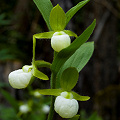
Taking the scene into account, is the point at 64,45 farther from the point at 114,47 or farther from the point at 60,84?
the point at 114,47

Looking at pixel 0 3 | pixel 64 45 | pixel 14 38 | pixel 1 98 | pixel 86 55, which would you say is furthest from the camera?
pixel 14 38

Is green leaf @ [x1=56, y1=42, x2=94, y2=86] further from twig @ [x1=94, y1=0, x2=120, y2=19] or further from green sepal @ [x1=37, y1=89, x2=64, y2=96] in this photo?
twig @ [x1=94, y1=0, x2=120, y2=19]

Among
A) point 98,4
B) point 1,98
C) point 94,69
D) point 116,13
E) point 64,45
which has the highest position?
point 64,45

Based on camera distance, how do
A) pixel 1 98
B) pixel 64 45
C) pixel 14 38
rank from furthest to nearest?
pixel 14 38 → pixel 1 98 → pixel 64 45

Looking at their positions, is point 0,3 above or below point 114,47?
above

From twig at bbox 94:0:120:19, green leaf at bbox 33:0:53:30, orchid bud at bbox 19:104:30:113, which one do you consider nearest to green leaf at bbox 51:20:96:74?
green leaf at bbox 33:0:53:30

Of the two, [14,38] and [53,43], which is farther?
[14,38]

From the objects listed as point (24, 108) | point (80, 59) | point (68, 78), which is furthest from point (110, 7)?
point (68, 78)

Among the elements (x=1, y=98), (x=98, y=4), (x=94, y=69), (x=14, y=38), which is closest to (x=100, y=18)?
(x=98, y=4)
